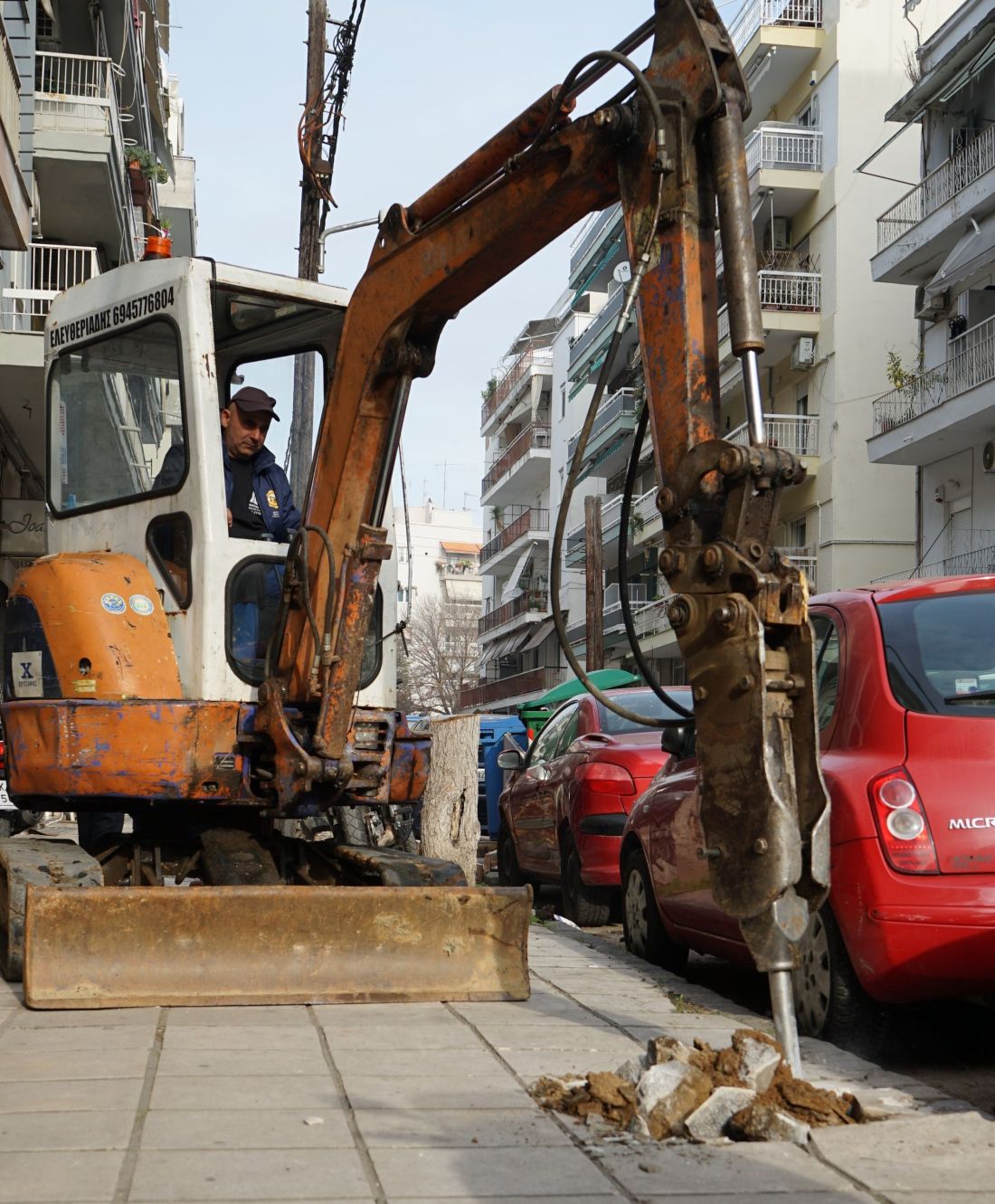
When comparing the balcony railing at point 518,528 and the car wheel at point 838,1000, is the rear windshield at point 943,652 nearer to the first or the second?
the car wheel at point 838,1000

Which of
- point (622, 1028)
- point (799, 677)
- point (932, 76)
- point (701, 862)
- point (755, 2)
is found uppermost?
point (755, 2)

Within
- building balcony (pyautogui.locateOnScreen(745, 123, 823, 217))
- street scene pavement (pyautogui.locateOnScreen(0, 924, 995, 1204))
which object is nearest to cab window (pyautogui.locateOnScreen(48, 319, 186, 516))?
street scene pavement (pyautogui.locateOnScreen(0, 924, 995, 1204))

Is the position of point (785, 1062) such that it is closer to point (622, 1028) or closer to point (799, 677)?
point (799, 677)

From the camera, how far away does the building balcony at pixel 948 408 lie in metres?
28.7

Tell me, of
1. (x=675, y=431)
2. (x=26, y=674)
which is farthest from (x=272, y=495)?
(x=675, y=431)

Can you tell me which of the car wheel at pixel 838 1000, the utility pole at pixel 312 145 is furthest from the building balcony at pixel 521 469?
the car wheel at pixel 838 1000

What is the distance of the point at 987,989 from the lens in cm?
579

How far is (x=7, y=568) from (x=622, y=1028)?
638 inches

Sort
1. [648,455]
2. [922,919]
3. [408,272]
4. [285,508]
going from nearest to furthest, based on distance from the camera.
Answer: [922,919], [408,272], [285,508], [648,455]

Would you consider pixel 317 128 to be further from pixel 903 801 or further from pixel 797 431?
pixel 797 431

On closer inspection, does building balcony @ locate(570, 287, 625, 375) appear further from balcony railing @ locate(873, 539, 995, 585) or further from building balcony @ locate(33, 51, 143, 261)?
building balcony @ locate(33, 51, 143, 261)

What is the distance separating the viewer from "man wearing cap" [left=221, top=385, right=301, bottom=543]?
805 cm

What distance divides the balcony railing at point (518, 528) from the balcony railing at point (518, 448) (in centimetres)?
225

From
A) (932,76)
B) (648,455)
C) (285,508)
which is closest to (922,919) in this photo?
(285,508)
